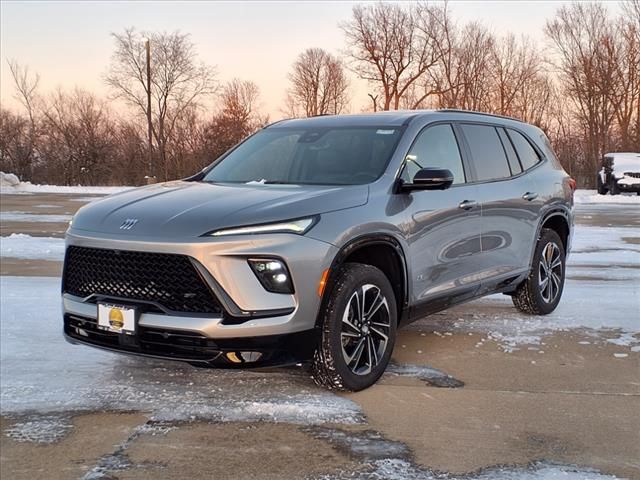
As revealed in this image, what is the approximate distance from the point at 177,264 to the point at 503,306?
4.04 meters

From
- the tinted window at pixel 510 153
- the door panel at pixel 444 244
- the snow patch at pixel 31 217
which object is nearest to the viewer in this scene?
the door panel at pixel 444 244

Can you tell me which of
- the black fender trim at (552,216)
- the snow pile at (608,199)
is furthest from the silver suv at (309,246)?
the snow pile at (608,199)

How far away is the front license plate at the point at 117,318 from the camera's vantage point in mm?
3510

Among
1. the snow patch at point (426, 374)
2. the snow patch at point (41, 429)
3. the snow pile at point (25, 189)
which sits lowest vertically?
the snow patch at point (426, 374)

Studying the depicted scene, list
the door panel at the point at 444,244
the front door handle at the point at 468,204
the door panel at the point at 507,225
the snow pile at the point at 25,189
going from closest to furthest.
A: the door panel at the point at 444,244, the front door handle at the point at 468,204, the door panel at the point at 507,225, the snow pile at the point at 25,189

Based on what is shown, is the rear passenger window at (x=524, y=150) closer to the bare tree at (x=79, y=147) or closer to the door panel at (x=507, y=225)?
the door panel at (x=507, y=225)

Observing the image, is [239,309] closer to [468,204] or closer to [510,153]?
[468,204]

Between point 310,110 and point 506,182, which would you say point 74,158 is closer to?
point 310,110

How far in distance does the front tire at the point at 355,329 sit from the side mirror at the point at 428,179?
0.62m

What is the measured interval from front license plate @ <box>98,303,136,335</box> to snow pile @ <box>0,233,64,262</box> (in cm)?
606

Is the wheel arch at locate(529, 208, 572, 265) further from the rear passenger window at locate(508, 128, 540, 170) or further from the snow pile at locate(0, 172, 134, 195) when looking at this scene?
the snow pile at locate(0, 172, 134, 195)

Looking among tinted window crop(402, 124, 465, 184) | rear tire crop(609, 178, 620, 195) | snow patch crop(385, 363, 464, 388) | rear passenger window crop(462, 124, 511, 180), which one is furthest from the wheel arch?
rear tire crop(609, 178, 620, 195)

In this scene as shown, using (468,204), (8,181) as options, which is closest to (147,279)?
(468,204)

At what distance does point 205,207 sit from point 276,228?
48 cm
